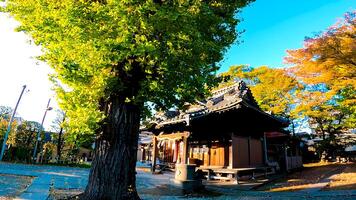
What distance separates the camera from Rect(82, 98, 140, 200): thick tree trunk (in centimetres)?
625

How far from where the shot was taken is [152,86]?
235 inches

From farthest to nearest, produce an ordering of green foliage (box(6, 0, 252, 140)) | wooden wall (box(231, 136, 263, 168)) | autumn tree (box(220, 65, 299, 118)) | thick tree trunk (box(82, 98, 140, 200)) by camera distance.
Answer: autumn tree (box(220, 65, 299, 118)) < wooden wall (box(231, 136, 263, 168)) < thick tree trunk (box(82, 98, 140, 200)) < green foliage (box(6, 0, 252, 140))

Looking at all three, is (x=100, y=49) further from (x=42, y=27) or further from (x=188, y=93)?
(x=188, y=93)

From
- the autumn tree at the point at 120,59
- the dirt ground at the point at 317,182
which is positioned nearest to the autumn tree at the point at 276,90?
the dirt ground at the point at 317,182

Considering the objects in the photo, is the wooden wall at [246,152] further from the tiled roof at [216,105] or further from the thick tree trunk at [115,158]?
the thick tree trunk at [115,158]

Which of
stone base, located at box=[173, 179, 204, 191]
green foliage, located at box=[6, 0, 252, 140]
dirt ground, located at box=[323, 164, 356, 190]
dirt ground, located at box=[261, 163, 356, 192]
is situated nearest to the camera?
green foliage, located at box=[6, 0, 252, 140]

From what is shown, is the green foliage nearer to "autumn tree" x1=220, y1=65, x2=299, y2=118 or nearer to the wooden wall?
the wooden wall

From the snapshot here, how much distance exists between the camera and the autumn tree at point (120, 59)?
520 centimetres

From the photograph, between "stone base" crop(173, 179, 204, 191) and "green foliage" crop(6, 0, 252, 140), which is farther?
"stone base" crop(173, 179, 204, 191)

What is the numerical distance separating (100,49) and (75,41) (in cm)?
61

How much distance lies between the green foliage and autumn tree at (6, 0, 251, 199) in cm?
2

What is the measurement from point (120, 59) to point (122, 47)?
36 cm

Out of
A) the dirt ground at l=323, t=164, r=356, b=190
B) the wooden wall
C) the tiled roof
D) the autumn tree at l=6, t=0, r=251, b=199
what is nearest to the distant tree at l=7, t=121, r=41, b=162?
the tiled roof

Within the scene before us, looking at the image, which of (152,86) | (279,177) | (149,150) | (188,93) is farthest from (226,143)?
(149,150)
